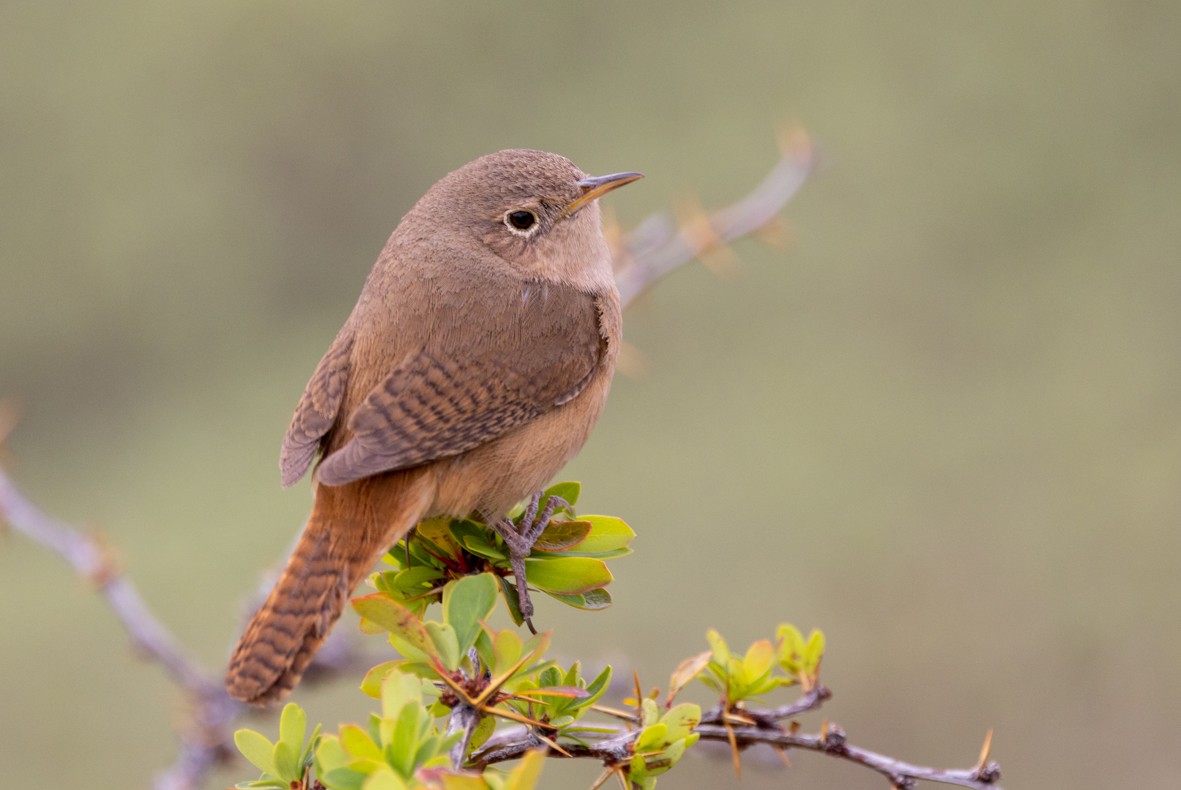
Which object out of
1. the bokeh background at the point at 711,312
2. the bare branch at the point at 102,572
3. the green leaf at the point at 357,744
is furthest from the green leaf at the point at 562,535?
the bokeh background at the point at 711,312

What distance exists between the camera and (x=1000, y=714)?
531cm

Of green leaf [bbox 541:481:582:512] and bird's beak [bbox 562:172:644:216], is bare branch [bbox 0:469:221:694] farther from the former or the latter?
bird's beak [bbox 562:172:644:216]

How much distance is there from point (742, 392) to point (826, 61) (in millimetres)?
1725

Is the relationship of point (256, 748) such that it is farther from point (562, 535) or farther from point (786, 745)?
point (786, 745)

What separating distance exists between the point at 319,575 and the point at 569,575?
0.48 metres

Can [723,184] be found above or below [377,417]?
above

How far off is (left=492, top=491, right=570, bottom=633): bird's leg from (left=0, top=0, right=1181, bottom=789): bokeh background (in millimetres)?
3076

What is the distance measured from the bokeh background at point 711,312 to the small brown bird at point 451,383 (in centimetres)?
273

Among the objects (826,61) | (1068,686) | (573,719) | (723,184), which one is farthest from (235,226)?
(573,719)

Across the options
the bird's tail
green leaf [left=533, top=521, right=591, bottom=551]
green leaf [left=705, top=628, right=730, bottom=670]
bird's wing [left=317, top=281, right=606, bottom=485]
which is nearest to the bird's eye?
bird's wing [left=317, top=281, right=606, bottom=485]

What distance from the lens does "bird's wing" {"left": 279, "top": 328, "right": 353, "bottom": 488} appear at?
2562 mm

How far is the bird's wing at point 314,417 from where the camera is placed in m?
2.56

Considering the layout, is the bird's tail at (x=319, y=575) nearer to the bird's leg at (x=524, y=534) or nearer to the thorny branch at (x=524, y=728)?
the bird's leg at (x=524, y=534)

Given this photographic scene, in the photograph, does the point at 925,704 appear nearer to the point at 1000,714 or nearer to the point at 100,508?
the point at 1000,714
